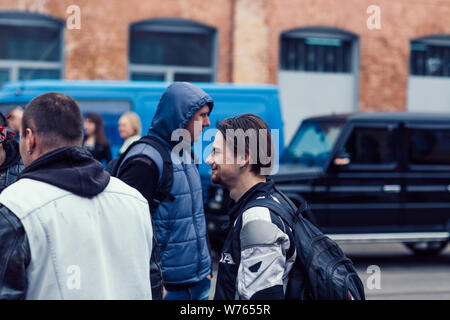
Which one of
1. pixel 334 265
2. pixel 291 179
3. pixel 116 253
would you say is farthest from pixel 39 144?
pixel 291 179

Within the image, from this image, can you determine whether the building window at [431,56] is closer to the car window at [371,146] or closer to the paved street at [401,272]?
the paved street at [401,272]

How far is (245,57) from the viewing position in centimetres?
1546

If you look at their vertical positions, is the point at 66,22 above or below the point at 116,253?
above

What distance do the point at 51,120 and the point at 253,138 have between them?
0.81 m

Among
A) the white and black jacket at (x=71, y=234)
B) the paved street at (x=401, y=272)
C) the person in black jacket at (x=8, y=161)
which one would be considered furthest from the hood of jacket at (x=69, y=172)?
the paved street at (x=401, y=272)

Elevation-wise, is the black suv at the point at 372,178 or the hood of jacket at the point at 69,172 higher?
the hood of jacket at the point at 69,172

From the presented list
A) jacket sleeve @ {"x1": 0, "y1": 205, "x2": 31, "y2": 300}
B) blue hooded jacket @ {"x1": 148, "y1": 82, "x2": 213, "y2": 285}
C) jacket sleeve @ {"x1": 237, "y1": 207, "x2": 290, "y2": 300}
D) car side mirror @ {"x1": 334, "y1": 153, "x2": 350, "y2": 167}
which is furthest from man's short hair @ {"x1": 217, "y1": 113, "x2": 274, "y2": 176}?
car side mirror @ {"x1": 334, "y1": 153, "x2": 350, "y2": 167}

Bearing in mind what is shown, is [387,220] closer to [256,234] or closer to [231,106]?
[231,106]

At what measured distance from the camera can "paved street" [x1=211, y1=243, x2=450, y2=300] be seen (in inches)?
304

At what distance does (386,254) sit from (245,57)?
253 inches

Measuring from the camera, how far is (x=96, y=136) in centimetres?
887

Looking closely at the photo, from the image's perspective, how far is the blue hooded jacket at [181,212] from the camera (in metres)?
3.48

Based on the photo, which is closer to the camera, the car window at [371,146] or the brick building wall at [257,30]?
the car window at [371,146]

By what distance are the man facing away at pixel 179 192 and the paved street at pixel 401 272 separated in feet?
13.7
